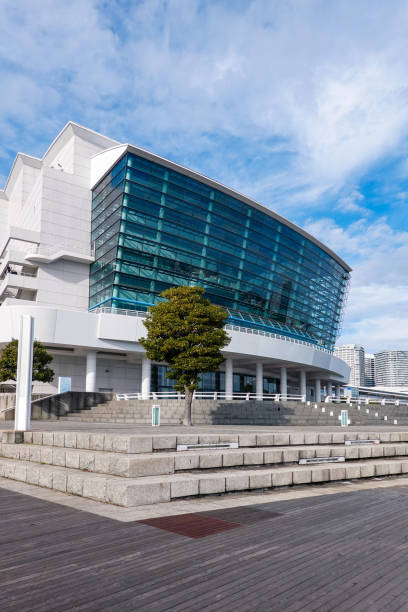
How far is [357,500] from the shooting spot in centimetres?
852

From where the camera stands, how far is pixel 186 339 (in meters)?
28.7

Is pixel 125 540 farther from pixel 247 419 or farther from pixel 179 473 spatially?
pixel 247 419

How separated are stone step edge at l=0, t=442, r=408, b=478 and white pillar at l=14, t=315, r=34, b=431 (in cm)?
132

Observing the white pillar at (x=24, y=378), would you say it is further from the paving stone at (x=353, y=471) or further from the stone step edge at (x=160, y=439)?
the paving stone at (x=353, y=471)

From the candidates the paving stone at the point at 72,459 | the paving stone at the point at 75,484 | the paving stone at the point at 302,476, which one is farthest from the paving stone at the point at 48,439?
the paving stone at the point at 302,476

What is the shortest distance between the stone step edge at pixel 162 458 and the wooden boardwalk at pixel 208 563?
4.99 ft

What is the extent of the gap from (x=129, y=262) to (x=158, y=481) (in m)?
42.7

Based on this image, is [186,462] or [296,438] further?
[296,438]

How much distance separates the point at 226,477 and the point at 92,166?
54.3 metres

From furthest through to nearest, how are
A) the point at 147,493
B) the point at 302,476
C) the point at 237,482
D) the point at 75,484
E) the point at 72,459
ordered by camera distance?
the point at 302,476 → the point at 72,459 → the point at 237,482 → the point at 75,484 → the point at 147,493

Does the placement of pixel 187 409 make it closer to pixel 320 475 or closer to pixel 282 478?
pixel 320 475

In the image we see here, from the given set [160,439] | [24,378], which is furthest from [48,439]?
[160,439]

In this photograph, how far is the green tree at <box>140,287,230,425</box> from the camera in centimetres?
2838

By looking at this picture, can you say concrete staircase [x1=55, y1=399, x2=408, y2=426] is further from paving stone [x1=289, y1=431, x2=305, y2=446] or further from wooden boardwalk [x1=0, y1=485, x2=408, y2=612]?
wooden boardwalk [x1=0, y1=485, x2=408, y2=612]
